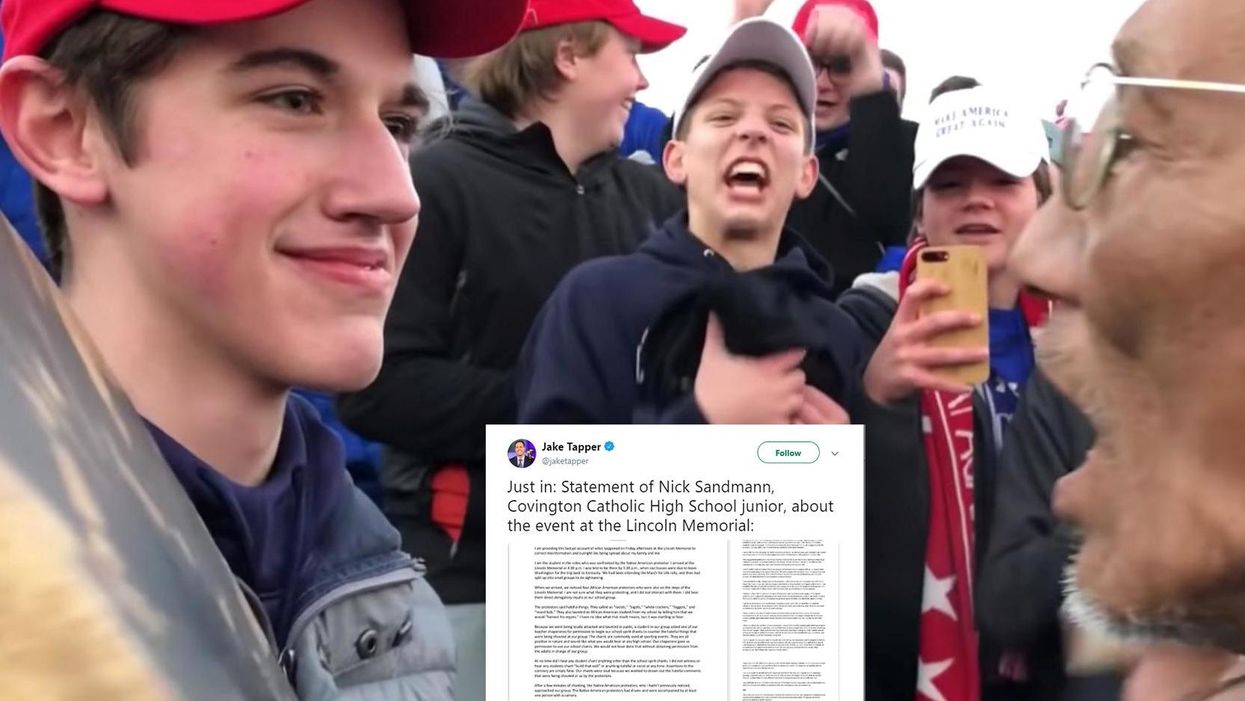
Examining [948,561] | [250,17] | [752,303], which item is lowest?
[948,561]

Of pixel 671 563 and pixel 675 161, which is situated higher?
pixel 675 161

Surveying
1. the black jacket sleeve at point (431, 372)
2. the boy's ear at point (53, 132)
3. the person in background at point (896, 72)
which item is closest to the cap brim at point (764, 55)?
the person in background at point (896, 72)

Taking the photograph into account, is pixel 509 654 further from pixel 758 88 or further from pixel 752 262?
pixel 758 88

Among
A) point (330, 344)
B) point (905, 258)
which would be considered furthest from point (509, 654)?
point (330, 344)

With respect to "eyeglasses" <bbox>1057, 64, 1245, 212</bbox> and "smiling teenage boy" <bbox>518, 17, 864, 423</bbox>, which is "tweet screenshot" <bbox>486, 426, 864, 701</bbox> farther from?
"eyeglasses" <bbox>1057, 64, 1245, 212</bbox>

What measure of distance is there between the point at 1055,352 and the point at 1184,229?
0.21 m

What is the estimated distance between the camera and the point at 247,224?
100cm

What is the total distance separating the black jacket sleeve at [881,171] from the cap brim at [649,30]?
28 cm

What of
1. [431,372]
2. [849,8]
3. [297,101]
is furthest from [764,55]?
[297,101]

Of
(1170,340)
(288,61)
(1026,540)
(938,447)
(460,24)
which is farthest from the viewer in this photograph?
(938,447)

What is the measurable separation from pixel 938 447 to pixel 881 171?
0.40m

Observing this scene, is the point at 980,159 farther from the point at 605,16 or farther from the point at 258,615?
the point at 258,615

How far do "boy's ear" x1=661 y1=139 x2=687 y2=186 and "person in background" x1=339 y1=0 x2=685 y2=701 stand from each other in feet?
0.17

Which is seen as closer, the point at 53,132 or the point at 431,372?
the point at 53,132
